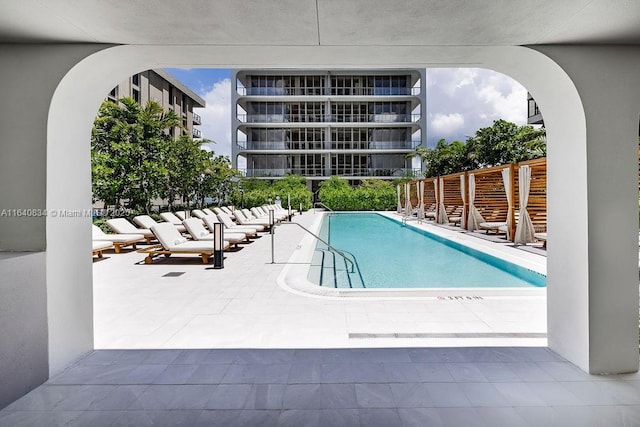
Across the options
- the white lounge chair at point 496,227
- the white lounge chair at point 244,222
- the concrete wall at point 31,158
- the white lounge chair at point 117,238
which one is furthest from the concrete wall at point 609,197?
the white lounge chair at point 244,222

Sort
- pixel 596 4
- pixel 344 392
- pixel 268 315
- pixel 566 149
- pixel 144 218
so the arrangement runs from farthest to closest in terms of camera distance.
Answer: pixel 144 218
pixel 268 315
pixel 566 149
pixel 344 392
pixel 596 4

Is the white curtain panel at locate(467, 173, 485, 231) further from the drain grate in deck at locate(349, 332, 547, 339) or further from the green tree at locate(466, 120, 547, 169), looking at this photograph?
the drain grate in deck at locate(349, 332, 547, 339)

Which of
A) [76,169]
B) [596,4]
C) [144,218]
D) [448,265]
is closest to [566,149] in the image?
[596,4]

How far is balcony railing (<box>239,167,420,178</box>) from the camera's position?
133 ft

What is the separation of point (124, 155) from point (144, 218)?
2.69 meters

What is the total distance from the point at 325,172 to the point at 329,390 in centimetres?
3859

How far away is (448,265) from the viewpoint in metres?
A: 9.61

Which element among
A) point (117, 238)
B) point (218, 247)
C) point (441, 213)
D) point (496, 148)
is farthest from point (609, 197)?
point (496, 148)

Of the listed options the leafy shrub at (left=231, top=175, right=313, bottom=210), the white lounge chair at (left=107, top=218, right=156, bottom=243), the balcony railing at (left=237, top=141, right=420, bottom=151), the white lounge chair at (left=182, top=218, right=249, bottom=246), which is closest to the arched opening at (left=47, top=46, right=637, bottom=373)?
the white lounge chair at (left=182, top=218, right=249, bottom=246)

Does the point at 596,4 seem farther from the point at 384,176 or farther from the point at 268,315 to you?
the point at 384,176

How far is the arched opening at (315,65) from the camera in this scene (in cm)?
337

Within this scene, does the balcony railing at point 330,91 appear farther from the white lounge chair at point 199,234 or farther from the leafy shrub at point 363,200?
the white lounge chair at point 199,234

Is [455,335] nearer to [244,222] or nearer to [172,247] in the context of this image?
[172,247]

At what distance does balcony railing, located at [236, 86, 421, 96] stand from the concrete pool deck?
3603cm
